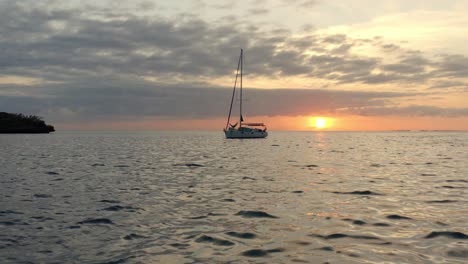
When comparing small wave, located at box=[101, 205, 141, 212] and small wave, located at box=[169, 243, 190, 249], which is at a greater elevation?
small wave, located at box=[169, 243, 190, 249]

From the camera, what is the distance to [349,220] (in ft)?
47.4

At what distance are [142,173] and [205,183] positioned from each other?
8.26 m

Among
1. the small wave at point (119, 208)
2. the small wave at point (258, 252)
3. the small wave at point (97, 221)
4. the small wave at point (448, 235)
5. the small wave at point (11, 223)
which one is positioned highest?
the small wave at point (448, 235)

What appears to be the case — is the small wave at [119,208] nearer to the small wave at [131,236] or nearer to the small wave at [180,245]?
the small wave at [131,236]

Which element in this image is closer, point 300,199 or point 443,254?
point 443,254

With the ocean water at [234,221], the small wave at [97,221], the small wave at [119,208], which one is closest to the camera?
the ocean water at [234,221]

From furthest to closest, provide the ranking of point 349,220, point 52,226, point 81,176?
point 81,176, point 349,220, point 52,226

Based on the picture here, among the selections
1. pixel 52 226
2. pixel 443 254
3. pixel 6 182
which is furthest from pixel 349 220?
pixel 6 182

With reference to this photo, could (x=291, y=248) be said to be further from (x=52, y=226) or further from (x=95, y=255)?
(x=52, y=226)

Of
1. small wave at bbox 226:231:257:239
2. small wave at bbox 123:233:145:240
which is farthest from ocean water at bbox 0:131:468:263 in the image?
small wave at bbox 226:231:257:239

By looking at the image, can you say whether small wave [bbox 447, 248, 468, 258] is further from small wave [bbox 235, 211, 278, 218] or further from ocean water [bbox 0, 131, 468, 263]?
small wave [bbox 235, 211, 278, 218]

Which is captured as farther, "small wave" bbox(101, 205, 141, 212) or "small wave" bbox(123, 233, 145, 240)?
"small wave" bbox(101, 205, 141, 212)

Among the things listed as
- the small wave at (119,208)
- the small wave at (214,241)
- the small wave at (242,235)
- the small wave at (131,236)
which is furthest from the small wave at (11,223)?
the small wave at (242,235)

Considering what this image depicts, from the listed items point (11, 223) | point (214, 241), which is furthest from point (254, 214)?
point (11, 223)
